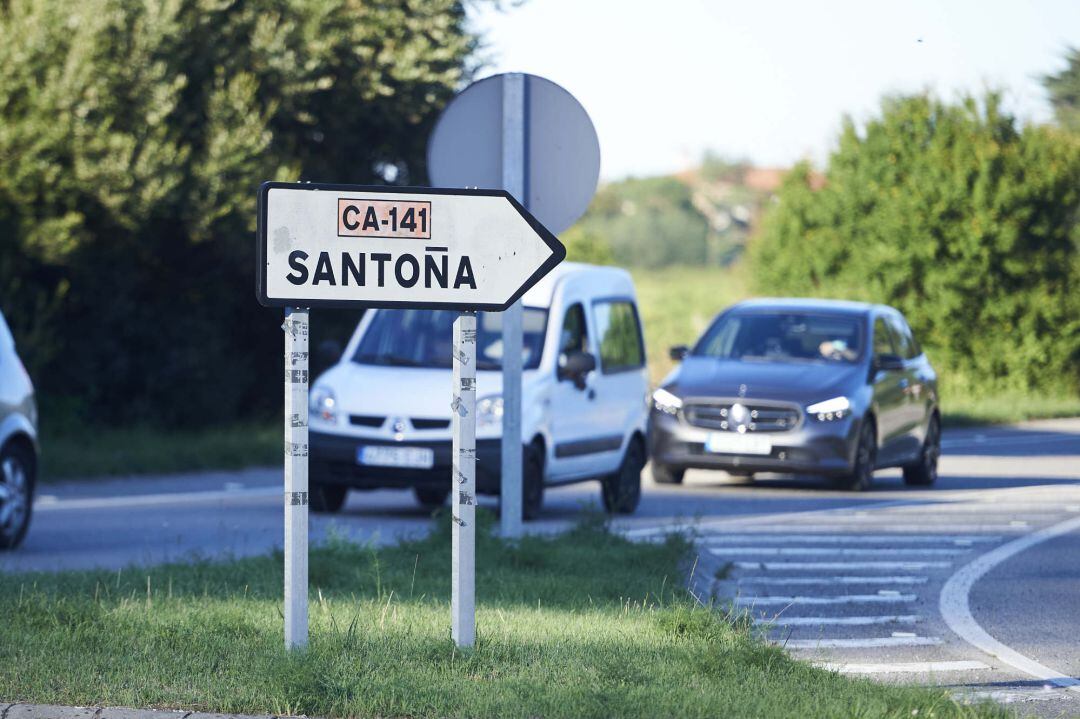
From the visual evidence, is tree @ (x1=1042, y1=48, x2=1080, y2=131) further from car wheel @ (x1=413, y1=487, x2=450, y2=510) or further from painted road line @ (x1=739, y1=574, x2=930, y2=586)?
painted road line @ (x1=739, y1=574, x2=930, y2=586)

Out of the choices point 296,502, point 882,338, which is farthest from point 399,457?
point 296,502

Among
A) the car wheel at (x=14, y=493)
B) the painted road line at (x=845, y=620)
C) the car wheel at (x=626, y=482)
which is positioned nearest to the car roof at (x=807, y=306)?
the car wheel at (x=626, y=482)

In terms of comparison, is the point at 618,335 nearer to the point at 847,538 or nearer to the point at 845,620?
the point at 847,538

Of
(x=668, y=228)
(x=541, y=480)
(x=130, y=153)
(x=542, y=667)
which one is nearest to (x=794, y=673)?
(x=542, y=667)

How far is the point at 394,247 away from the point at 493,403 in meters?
7.21

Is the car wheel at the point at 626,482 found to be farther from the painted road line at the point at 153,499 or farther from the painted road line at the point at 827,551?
the painted road line at the point at 827,551

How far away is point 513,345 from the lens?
35.2 feet

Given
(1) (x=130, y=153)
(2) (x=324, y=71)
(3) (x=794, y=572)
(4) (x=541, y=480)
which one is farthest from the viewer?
(2) (x=324, y=71)

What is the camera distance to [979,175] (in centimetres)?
3544

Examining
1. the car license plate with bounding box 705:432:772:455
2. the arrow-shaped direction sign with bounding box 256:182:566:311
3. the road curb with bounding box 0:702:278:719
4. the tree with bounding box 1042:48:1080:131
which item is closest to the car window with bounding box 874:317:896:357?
the car license plate with bounding box 705:432:772:455

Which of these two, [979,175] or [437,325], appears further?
[979,175]

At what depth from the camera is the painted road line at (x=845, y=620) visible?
9.08 m

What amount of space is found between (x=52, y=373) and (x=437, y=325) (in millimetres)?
8587

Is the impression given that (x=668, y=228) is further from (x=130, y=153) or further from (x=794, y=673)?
(x=794, y=673)
